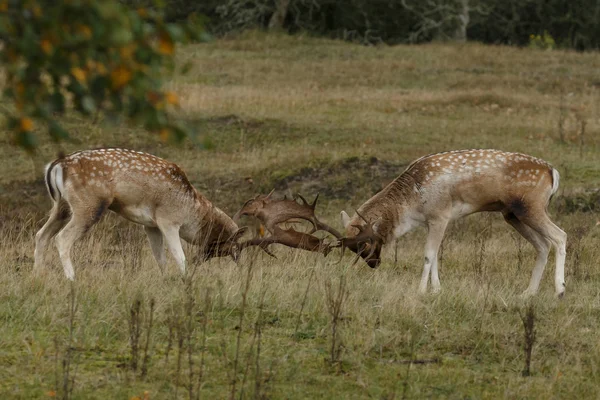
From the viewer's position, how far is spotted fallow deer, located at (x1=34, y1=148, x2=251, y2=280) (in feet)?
34.7

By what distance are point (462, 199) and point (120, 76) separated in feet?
23.8

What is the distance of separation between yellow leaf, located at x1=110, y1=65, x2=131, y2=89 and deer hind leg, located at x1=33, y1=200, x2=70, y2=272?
6.87 metres

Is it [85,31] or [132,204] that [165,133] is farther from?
[132,204]

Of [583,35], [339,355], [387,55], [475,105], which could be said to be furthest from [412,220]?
[583,35]

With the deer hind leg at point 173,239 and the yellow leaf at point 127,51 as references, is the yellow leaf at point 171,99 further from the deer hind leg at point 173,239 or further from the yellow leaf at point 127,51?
the deer hind leg at point 173,239

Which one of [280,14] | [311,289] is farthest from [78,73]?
[280,14]

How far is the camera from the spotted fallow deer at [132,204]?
10.6m

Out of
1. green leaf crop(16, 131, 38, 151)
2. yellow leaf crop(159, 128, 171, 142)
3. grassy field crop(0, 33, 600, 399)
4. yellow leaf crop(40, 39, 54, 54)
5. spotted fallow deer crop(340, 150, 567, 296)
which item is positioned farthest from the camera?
spotted fallow deer crop(340, 150, 567, 296)

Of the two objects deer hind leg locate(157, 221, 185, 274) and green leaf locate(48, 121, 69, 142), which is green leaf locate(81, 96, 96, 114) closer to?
green leaf locate(48, 121, 69, 142)

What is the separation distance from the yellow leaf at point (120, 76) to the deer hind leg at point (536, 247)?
6815mm

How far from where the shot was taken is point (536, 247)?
11055 mm

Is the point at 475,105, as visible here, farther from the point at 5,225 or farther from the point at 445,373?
the point at 445,373

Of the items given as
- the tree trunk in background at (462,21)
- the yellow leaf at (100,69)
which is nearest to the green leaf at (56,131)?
the yellow leaf at (100,69)

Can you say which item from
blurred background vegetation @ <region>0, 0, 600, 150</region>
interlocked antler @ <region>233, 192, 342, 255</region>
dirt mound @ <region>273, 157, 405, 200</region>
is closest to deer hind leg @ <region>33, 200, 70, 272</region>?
interlocked antler @ <region>233, 192, 342, 255</region>
